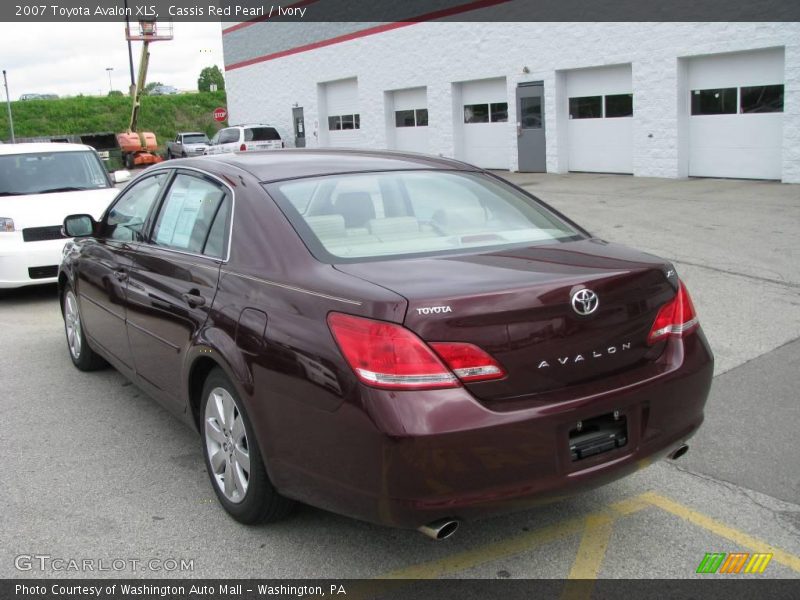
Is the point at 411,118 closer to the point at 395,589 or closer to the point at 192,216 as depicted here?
the point at 192,216

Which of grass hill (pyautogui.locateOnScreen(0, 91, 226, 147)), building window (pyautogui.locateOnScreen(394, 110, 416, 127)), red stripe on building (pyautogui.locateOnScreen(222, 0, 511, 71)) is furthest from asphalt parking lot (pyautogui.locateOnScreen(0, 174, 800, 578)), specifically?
grass hill (pyautogui.locateOnScreen(0, 91, 226, 147))

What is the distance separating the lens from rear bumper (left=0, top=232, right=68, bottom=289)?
348 inches


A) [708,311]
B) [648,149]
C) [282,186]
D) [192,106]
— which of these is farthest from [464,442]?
[192,106]

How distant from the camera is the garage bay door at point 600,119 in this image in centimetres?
2000

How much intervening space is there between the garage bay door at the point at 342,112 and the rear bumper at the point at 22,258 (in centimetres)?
2232

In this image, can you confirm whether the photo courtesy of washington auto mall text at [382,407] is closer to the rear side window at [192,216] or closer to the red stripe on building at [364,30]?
the rear side window at [192,216]

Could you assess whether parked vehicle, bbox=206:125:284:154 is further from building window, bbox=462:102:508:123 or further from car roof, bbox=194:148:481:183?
car roof, bbox=194:148:481:183

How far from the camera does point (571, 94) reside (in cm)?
2147

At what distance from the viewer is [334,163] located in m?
4.49

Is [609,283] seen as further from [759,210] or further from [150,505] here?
[759,210]

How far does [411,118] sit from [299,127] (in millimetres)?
8244

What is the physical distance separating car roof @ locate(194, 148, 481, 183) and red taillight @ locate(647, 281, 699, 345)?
155cm

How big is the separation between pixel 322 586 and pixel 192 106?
6468cm

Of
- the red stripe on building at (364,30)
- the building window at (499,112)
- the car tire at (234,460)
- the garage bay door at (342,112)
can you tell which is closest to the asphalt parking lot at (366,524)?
the car tire at (234,460)
